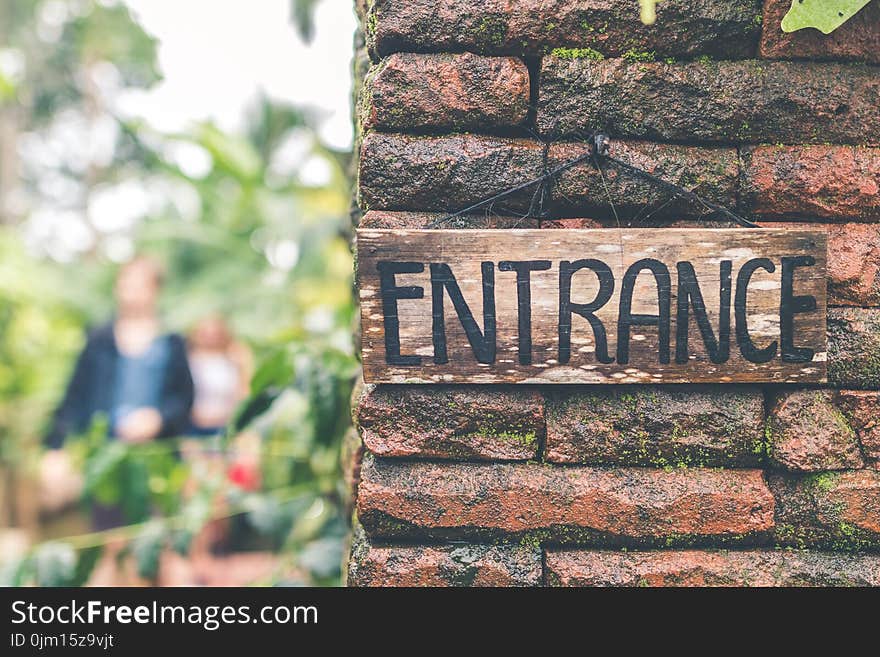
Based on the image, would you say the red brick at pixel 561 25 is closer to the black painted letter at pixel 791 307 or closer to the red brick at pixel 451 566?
the black painted letter at pixel 791 307

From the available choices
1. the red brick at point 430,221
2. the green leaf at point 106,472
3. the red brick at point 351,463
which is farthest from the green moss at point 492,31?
the green leaf at point 106,472

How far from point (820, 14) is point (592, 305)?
0.70 meters

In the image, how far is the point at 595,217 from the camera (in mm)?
1381

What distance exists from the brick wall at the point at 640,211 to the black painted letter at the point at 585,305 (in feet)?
0.35

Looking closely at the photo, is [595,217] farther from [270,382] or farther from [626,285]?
[270,382]

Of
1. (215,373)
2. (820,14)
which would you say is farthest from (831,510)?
(215,373)

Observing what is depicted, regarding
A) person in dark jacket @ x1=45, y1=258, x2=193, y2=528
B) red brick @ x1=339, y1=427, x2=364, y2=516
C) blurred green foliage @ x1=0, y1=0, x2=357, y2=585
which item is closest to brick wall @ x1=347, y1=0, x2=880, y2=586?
red brick @ x1=339, y1=427, x2=364, y2=516

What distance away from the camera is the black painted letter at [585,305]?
1289 mm

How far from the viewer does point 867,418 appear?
1.34m

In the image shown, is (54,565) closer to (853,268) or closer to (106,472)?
(106,472)

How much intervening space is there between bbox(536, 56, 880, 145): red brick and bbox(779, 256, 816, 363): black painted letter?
0.89ft

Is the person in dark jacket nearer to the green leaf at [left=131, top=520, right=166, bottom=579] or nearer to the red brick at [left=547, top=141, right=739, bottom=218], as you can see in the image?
the green leaf at [left=131, top=520, right=166, bottom=579]

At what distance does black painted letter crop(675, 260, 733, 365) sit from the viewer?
1287 millimetres

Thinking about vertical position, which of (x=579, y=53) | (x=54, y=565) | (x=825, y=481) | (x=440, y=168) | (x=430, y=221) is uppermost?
(x=579, y=53)
